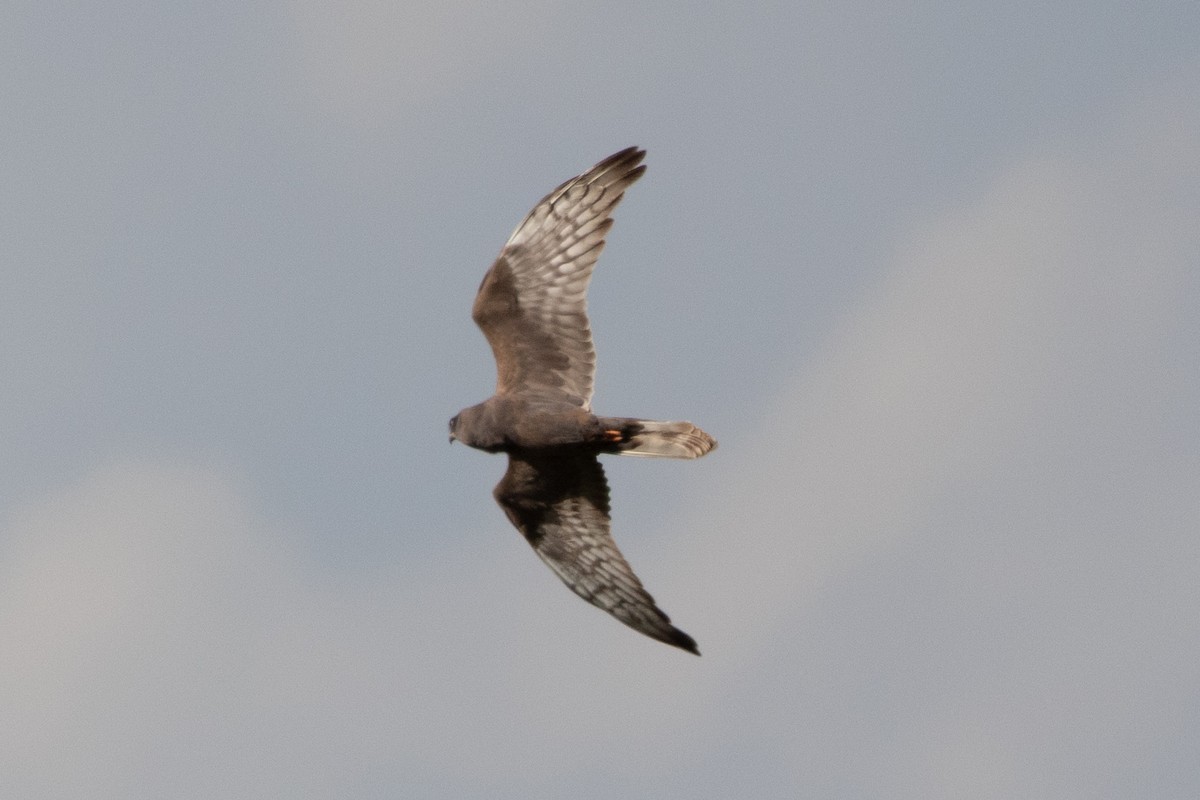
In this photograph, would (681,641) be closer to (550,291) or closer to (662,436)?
(662,436)

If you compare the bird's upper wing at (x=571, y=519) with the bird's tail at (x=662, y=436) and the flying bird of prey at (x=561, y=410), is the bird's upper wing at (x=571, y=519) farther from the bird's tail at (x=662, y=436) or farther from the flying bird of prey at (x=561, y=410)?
the bird's tail at (x=662, y=436)

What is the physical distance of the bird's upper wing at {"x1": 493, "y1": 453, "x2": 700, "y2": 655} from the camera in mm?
18938

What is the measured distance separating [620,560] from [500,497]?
151 centimetres

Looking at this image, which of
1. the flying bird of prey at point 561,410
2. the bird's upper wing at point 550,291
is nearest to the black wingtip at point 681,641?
the flying bird of prey at point 561,410

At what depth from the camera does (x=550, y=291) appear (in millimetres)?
19547

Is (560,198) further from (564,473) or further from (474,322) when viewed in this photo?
(564,473)

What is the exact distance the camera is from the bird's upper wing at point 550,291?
763 inches

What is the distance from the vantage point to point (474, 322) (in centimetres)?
1981

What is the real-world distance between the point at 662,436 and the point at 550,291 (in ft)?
7.65

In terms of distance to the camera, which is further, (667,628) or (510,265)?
(510,265)

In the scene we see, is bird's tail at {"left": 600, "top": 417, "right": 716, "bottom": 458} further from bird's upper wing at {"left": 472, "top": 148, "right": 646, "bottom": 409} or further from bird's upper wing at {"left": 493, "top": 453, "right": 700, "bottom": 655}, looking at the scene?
bird's upper wing at {"left": 472, "top": 148, "right": 646, "bottom": 409}

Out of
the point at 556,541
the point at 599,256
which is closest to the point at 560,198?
the point at 599,256

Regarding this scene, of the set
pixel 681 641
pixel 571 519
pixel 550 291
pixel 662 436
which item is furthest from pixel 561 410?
pixel 681 641

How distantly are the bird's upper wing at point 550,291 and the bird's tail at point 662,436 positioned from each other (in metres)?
1.05
